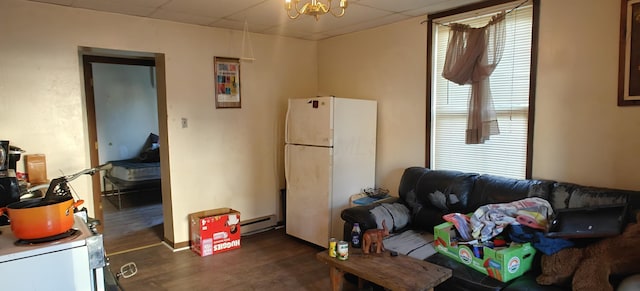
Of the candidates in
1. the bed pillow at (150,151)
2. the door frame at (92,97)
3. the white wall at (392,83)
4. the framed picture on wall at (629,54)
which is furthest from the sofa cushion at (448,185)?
the bed pillow at (150,151)

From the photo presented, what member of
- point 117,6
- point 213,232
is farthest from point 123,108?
point 213,232

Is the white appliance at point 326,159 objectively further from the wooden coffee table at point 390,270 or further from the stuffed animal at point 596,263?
the stuffed animal at point 596,263

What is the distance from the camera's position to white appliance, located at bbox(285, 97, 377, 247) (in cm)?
369

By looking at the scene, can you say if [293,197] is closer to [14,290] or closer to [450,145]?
[450,145]

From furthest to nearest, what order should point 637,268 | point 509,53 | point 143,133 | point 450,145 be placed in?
point 143,133 → point 450,145 → point 509,53 → point 637,268

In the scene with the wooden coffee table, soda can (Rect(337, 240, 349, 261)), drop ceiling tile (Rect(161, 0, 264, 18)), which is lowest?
the wooden coffee table

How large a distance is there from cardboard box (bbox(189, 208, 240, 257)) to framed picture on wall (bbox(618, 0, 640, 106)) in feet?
11.1

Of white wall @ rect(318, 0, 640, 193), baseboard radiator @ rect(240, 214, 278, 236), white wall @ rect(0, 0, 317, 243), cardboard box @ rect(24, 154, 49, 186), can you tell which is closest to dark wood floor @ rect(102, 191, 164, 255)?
white wall @ rect(0, 0, 317, 243)

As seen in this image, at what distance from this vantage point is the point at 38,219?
1329 millimetres

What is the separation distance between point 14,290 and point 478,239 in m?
2.36

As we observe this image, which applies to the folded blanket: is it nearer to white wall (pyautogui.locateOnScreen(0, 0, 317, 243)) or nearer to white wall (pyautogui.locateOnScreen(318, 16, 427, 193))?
white wall (pyautogui.locateOnScreen(318, 16, 427, 193))

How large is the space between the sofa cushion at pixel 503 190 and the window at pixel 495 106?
24cm

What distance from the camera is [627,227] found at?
2.10 meters

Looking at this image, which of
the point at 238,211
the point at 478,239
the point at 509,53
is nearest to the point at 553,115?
the point at 509,53
